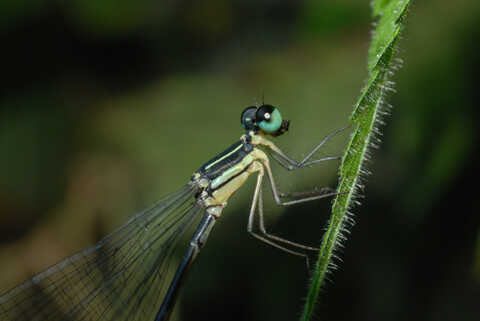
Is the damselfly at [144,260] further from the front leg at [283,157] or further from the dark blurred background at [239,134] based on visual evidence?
the dark blurred background at [239,134]

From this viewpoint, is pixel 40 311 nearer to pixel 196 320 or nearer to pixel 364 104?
pixel 196 320

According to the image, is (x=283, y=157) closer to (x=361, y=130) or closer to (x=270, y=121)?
(x=270, y=121)

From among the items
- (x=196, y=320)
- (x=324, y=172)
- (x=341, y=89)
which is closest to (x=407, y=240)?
(x=324, y=172)

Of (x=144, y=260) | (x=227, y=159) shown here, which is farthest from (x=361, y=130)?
(x=144, y=260)

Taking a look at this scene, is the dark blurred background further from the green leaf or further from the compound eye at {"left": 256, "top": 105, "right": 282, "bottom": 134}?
the green leaf

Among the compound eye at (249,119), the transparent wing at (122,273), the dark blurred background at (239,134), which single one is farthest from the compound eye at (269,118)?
the transparent wing at (122,273)

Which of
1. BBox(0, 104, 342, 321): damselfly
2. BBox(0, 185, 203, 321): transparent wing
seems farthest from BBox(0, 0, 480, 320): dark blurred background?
BBox(0, 185, 203, 321): transparent wing

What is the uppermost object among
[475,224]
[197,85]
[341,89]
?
[197,85]
